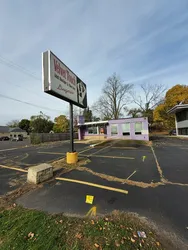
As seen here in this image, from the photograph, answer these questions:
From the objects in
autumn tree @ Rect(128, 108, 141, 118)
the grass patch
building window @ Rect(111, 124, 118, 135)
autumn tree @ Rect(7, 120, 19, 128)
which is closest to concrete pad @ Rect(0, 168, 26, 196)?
the grass patch

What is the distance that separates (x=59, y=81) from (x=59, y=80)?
0.16 ft

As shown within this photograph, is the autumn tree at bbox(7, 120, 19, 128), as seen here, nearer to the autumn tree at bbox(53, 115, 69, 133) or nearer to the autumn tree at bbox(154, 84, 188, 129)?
the autumn tree at bbox(53, 115, 69, 133)

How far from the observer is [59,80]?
5387 mm

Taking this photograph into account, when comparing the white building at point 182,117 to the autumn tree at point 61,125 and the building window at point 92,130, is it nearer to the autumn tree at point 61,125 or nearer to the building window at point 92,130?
the building window at point 92,130

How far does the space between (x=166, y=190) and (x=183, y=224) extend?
4.52 ft

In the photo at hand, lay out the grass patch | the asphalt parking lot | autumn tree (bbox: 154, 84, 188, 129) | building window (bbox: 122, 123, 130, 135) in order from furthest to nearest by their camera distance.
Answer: autumn tree (bbox: 154, 84, 188, 129)
building window (bbox: 122, 123, 130, 135)
the asphalt parking lot
the grass patch

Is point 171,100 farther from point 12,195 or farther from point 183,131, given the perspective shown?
point 12,195

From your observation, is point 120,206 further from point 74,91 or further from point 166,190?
point 74,91

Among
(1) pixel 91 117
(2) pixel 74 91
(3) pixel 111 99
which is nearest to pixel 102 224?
(2) pixel 74 91

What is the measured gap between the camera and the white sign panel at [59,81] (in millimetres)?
4809

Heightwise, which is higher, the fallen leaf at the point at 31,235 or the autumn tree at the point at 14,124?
the autumn tree at the point at 14,124

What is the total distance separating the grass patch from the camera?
192 cm

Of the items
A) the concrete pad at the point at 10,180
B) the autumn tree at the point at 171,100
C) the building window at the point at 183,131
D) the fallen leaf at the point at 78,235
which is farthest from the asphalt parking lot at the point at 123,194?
the autumn tree at the point at 171,100

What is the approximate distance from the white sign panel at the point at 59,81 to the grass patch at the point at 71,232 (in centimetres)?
413
